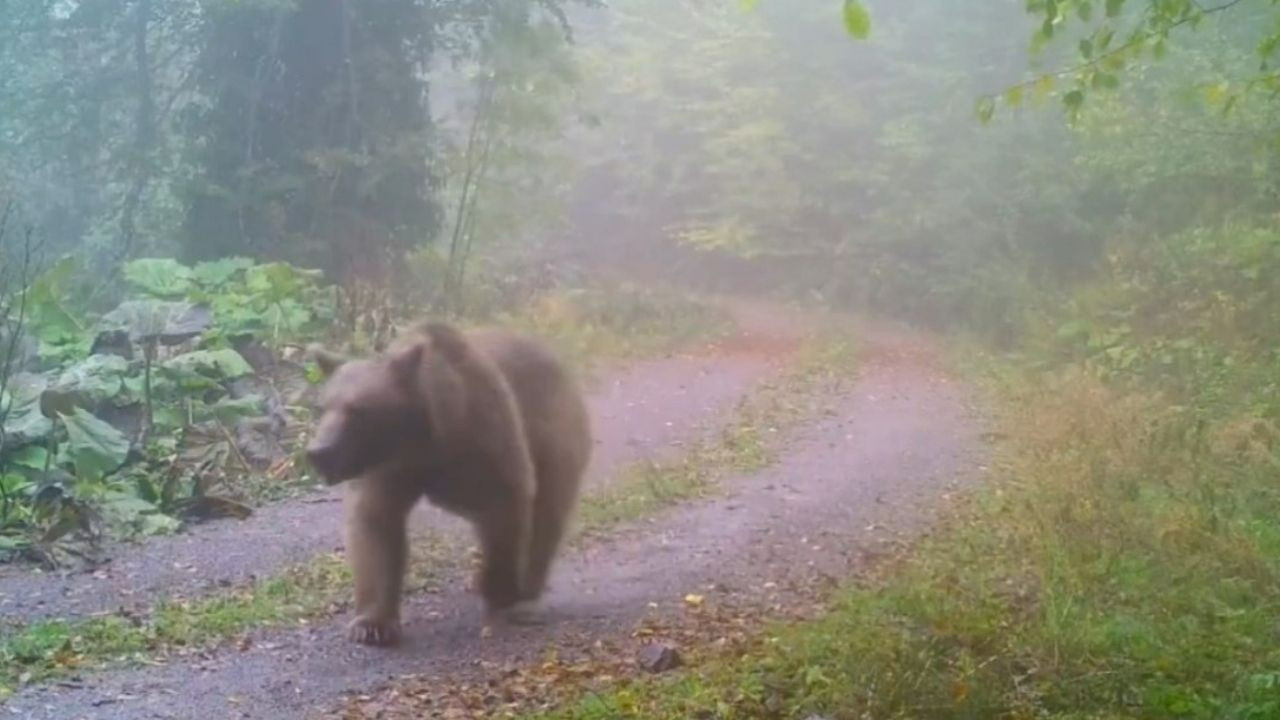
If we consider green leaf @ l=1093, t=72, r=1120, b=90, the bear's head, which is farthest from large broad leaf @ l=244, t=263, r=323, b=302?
green leaf @ l=1093, t=72, r=1120, b=90

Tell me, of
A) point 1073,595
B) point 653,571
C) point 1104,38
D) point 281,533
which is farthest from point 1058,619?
point 281,533

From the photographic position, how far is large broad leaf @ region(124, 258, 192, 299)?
292 inches

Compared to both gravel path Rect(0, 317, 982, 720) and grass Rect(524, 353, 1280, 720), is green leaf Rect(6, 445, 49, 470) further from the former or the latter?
grass Rect(524, 353, 1280, 720)

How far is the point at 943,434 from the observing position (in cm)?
743

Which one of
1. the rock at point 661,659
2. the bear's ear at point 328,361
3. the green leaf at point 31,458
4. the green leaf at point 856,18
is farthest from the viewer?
the green leaf at point 31,458

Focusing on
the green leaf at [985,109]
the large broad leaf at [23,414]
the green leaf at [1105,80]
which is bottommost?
the large broad leaf at [23,414]

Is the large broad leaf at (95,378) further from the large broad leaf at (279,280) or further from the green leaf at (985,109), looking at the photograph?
the green leaf at (985,109)

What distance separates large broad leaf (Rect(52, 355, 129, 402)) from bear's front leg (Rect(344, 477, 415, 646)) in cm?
270

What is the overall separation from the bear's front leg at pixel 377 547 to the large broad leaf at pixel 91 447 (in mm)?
2132

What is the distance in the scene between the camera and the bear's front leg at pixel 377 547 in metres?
4.23

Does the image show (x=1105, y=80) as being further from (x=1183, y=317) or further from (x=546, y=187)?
(x=1183, y=317)

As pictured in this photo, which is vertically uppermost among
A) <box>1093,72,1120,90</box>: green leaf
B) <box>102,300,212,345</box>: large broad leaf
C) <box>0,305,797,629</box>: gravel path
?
<box>1093,72,1120,90</box>: green leaf

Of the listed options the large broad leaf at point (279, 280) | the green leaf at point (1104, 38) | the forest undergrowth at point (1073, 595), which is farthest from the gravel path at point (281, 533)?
the green leaf at point (1104, 38)

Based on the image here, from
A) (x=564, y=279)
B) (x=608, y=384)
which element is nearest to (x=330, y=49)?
(x=564, y=279)
